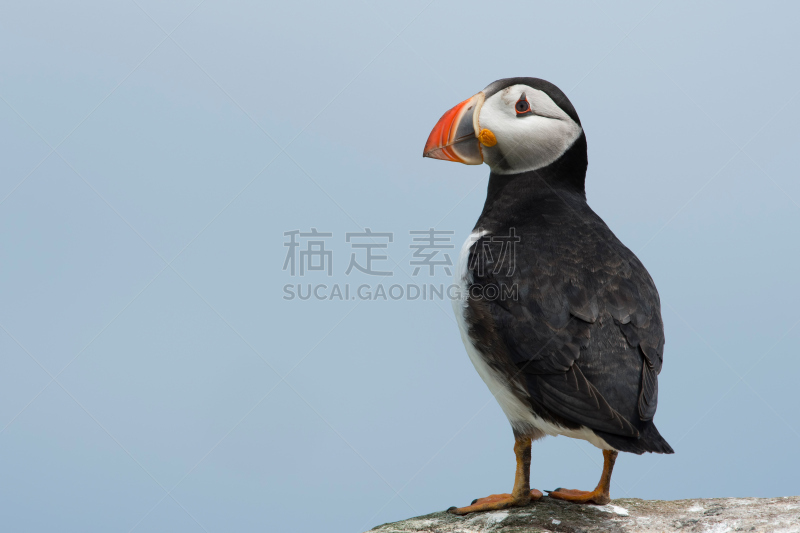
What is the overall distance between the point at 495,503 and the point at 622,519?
2.35ft

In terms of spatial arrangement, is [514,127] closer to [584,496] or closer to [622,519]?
[584,496]

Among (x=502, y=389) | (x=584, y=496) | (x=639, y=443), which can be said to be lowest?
(x=584, y=496)

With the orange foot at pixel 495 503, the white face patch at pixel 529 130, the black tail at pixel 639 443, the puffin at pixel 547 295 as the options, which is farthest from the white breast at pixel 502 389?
the white face patch at pixel 529 130

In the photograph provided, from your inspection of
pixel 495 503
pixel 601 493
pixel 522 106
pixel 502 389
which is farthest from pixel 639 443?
pixel 522 106

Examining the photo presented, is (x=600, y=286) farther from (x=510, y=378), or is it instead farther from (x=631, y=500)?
(x=631, y=500)

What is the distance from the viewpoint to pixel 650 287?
4379mm

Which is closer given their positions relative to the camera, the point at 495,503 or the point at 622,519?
the point at 622,519

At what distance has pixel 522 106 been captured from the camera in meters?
4.81

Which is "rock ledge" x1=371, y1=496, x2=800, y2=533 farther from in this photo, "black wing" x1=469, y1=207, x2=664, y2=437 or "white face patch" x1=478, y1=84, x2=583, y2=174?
"white face patch" x1=478, y1=84, x2=583, y2=174

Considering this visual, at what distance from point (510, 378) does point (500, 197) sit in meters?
1.39

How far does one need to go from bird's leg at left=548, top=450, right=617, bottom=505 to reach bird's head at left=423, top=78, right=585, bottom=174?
1.88 meters

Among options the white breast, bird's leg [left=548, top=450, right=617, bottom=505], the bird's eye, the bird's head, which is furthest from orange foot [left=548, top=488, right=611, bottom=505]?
the bird's eye

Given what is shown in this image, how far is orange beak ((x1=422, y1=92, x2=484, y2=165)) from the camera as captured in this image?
16.2ft

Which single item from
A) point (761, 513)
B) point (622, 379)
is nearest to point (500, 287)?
point (622, 379)
